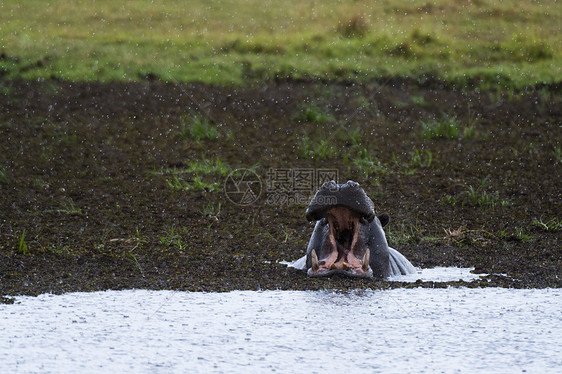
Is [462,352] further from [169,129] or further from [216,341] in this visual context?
[169,129]

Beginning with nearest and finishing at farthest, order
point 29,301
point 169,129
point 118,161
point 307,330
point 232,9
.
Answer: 1. point 307,330
2. point 29,301
3. point 118,161
4. point 169,129
5. point 232,9

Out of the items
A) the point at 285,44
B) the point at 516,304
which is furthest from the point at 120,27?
the point at 516,304

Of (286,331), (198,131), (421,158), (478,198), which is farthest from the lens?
(198,131)

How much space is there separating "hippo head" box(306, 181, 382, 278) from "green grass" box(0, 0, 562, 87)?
7534mm

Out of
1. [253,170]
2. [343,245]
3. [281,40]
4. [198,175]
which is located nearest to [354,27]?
[281,40]

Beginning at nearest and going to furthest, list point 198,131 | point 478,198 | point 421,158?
point 478,198
point 421,158
point 198,131

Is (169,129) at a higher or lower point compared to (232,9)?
lower

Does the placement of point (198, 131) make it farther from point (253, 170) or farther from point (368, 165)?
point (368, 165)

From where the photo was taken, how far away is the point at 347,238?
6.26 meters

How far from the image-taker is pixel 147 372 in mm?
4059

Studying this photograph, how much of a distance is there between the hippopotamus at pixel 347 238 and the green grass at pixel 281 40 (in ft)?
24.7

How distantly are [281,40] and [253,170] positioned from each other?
5.25 meters

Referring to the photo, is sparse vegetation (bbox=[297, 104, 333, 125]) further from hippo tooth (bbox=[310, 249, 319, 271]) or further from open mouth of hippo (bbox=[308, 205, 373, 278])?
hippo tooth (bbox=[310, 249, 319, 271])

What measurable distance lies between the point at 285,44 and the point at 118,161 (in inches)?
201
